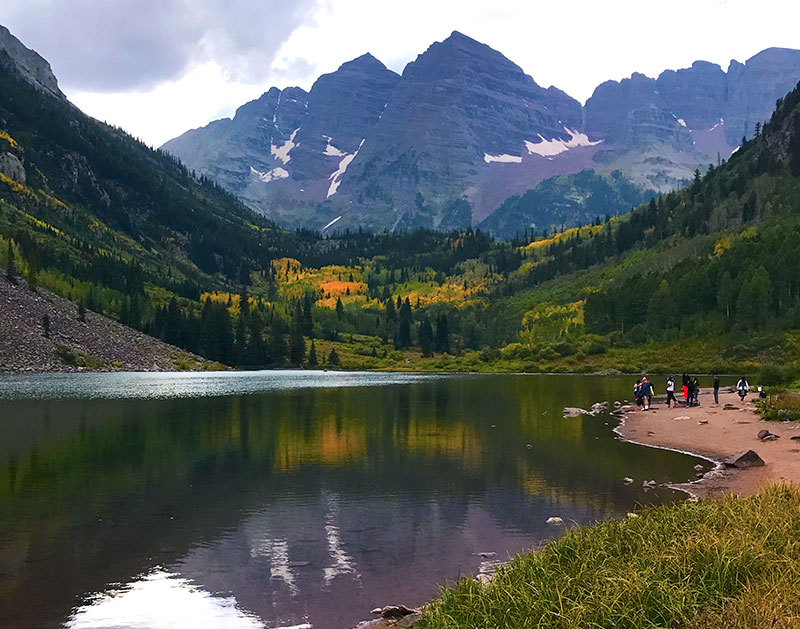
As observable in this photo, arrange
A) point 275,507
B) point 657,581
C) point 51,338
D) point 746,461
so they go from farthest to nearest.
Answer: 1. point 51,338
2. point 746,461
3. point 275,507
4. point 657,581

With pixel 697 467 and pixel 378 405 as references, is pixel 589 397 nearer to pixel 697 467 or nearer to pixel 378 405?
pixel 378 405

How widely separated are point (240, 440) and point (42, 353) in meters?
127

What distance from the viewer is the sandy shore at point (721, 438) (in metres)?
34.2

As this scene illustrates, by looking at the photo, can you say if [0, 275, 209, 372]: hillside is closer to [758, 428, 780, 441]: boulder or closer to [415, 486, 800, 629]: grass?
[758, 428, 780, 441]: boulder

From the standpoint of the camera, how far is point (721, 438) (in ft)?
168

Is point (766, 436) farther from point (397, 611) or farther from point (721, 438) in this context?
point (397, 611)

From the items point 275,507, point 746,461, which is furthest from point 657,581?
point 746,461

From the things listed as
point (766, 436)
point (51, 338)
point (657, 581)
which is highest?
point (51, 338)

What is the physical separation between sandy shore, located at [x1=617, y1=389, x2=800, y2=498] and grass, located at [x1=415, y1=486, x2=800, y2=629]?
927 cm

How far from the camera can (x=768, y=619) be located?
1134cm

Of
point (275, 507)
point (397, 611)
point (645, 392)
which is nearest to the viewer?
point (397, 611)

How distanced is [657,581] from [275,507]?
2372cm

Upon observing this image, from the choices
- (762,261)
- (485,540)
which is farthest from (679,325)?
(485,540)

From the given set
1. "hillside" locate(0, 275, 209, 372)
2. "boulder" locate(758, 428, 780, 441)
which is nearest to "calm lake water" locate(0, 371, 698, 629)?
"boulder" locate(758, 428, 780, 441)
